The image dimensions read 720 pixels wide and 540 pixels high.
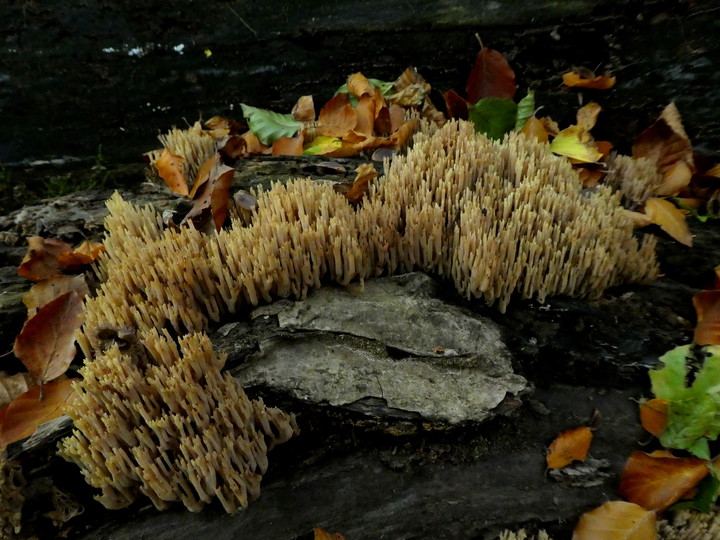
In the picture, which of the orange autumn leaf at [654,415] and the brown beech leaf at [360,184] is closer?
the orange autumn leaf at [654,415]

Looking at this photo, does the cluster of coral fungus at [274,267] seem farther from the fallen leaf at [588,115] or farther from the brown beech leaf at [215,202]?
the fallen leaf at [588,115]

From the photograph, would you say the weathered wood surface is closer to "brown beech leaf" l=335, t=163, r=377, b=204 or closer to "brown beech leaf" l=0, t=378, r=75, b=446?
"brown beech leaf" l=335, t=163, r=377, b=204

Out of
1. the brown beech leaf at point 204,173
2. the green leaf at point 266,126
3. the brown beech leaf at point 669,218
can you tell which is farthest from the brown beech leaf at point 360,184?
the brown beech leaf at point 669,218

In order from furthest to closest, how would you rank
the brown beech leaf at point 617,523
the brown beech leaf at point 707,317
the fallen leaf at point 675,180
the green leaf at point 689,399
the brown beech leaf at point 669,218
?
the fallen leaf at point 675,180
the brown beech leaf at point 669,218
the brown beech leaf at point 707,317
the green leaf at point 689,399
the brown beech leaf at point 617,523

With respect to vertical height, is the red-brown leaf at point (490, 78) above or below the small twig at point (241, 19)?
below

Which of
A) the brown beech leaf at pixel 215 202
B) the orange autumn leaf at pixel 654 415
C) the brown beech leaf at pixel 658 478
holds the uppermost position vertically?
the brown beech leaf at pixel 215 202
